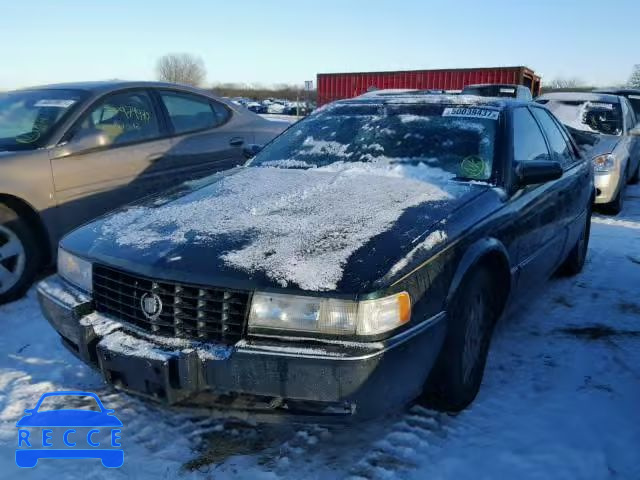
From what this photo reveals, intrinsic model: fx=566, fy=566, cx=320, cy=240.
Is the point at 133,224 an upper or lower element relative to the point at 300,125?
lower

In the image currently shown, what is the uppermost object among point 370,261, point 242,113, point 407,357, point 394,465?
point 242,113

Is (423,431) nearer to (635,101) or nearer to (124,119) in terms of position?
(124,119)

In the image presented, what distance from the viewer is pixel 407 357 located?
2.12m

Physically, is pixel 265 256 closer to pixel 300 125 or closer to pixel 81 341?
pixel 81 341

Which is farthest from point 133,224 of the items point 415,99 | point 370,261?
point 415,99

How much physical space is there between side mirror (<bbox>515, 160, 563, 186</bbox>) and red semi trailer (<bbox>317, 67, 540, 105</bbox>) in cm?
1636

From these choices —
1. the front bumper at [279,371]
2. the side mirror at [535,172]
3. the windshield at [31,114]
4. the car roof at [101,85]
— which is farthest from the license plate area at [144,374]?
the car roof at [101,85]

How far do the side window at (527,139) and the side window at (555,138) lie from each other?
19cm

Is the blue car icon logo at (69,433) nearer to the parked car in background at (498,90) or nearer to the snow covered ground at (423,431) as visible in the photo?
the snow covered ground at (423,431)

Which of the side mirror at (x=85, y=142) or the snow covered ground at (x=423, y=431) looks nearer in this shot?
the snow covered ground at (x=423, y=431)

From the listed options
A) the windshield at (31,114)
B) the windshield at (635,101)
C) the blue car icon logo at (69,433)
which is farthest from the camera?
the windshield at (635,101)

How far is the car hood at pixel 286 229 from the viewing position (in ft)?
6.95

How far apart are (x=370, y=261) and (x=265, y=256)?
407 millimetres

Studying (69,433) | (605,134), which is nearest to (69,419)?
(69,433)
